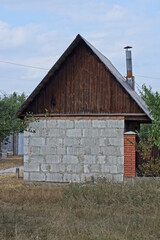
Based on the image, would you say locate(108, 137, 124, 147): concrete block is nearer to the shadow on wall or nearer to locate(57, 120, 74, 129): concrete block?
locate(57, 120, 74, 129): concrete block

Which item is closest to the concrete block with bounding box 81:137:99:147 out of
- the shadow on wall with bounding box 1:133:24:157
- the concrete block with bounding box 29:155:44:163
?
the concrete block with bounding box 29:155:44:163

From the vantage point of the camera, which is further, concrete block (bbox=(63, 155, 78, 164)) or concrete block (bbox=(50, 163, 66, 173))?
concrete block (bbox=(50, 163, 66, 173))

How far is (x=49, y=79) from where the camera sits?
1653 cm

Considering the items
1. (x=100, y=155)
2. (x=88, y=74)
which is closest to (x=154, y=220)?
(x=100, y=155)

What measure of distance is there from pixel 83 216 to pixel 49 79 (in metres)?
8.27

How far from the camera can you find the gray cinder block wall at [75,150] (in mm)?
15805

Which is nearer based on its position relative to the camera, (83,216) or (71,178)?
(83,216)

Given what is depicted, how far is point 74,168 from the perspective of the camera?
1617 cm

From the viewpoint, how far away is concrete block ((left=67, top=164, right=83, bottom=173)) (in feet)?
52.7

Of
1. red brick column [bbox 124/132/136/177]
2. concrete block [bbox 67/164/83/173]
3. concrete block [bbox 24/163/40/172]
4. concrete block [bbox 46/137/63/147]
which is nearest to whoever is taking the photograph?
red brick column [bbox 124/132/136/177]

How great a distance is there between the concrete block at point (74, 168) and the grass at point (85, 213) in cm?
348

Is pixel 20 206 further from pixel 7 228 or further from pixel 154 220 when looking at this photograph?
pixel 154 220

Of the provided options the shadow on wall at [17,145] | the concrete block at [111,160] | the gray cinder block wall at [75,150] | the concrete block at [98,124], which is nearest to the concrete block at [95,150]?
the gray cinder block wall at [75,150]

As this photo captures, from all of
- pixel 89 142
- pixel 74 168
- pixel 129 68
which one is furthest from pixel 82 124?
pixel 129 68
